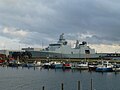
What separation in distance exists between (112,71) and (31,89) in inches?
2629

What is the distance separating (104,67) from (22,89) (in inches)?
2688

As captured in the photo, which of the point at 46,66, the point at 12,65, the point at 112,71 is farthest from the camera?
the point at 12,65

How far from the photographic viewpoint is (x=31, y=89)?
68438 millimetres

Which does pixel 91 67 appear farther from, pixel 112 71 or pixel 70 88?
pixel 70 88

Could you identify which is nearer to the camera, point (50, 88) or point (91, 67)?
point (50, 88)

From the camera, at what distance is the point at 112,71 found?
129375 mm

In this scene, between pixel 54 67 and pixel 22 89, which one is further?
pixel 54 67

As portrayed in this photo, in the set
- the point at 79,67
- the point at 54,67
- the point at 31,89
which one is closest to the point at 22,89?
the point at 31,89

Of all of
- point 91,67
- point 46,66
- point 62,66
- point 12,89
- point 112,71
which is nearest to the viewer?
point 12,89

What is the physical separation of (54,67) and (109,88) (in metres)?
88.2

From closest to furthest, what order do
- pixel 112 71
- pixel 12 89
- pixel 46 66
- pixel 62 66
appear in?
pixel 12 89 → pixel 112 71 → pixel 62 66 → pixel 46 66

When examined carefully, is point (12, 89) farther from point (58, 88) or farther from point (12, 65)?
point (12, 65)

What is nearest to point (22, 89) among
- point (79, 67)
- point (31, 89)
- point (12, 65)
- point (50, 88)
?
point (31, 89)

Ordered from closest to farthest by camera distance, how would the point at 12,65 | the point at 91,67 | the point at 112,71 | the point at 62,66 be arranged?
the point at 112,71, the point at 91,67, the point at 62,66, the point at 12,65
